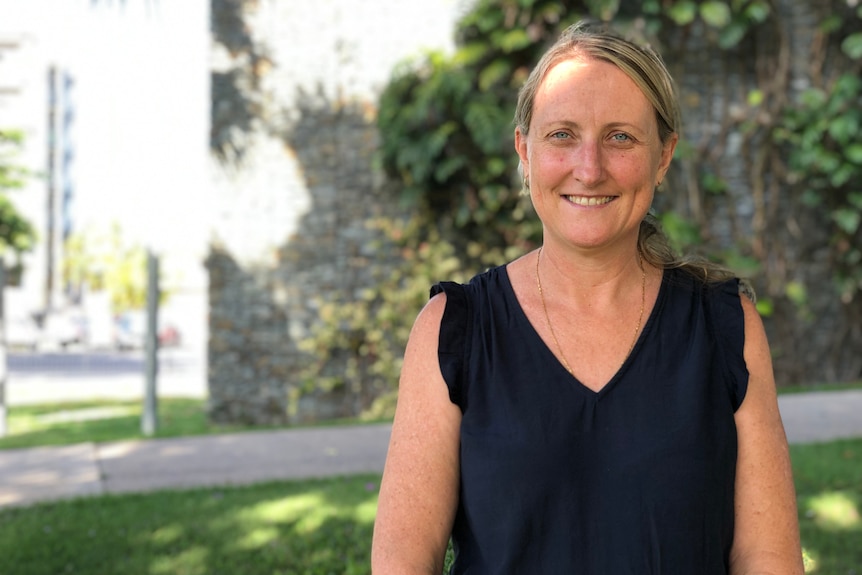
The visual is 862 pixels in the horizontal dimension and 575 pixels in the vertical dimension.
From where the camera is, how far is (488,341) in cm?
183

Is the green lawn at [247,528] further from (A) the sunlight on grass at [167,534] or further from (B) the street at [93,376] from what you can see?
(B) the street at [93,376]

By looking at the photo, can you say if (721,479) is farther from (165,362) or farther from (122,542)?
(165,362)

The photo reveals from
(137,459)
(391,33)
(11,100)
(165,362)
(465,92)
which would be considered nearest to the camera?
(137,459)

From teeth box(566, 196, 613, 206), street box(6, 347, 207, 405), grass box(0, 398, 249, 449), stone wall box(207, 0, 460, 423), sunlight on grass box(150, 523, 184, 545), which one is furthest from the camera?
street box(6, 347, 207, 405)

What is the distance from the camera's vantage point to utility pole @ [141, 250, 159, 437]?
373 inches

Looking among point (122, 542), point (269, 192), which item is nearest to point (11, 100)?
point (269, 192)

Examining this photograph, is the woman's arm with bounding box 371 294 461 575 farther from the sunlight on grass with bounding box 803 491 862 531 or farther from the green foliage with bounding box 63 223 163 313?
the green foliage with bounding box 63 223 163 313

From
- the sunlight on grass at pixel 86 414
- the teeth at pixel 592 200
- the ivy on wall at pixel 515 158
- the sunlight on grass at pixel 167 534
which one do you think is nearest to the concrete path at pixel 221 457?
the sunlight on grass at pixel 167 534

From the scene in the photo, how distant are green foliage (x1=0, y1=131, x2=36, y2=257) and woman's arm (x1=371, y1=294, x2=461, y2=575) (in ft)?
86.8

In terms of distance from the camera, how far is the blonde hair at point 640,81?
1.78 m

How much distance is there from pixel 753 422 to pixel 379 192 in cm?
885

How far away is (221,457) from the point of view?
24.4 ft

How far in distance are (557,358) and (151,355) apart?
8173 millimetres

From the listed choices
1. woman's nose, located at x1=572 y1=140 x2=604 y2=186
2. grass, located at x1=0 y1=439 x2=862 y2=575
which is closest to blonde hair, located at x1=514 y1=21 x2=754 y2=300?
woman's nose, located at x1=572 y1=140 x2=604 y2=186
